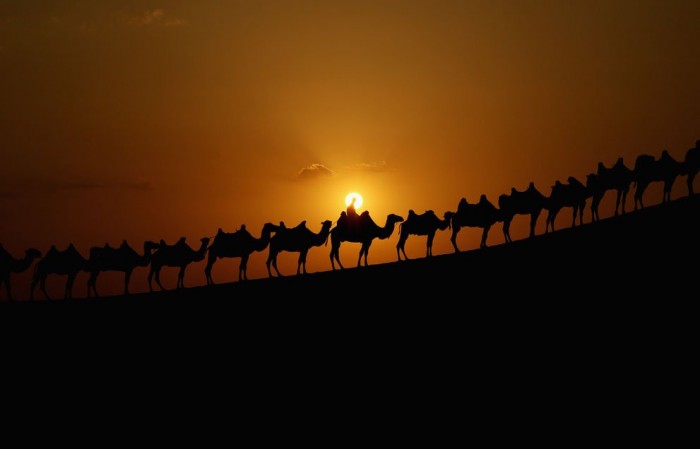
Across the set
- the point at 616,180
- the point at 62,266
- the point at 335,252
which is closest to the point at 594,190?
the point at 616,180

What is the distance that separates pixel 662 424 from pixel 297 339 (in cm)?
891

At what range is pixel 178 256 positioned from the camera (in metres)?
31.7

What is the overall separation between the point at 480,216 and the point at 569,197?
11.8ft

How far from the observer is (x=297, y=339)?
19094 millimetres

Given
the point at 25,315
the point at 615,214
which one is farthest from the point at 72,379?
the point at 615,214

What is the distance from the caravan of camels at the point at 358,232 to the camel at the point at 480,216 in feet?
0.12

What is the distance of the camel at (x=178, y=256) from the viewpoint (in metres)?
31.7

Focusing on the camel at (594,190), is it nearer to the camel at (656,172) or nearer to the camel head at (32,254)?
the camel at (656,172)

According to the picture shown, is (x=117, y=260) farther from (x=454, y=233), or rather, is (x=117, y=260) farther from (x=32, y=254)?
(x=454, y=233)

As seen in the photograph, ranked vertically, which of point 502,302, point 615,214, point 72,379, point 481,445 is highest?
point 615,214

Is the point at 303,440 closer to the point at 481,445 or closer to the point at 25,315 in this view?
the point at 481,445

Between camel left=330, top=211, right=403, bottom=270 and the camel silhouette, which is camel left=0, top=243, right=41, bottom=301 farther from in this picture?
the camel silhouette

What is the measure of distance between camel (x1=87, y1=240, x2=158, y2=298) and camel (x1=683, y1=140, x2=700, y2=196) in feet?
65.9

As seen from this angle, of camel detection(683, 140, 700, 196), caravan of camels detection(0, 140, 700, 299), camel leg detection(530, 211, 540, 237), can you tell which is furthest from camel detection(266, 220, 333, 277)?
camel detection(683, 140, 700, 196)
